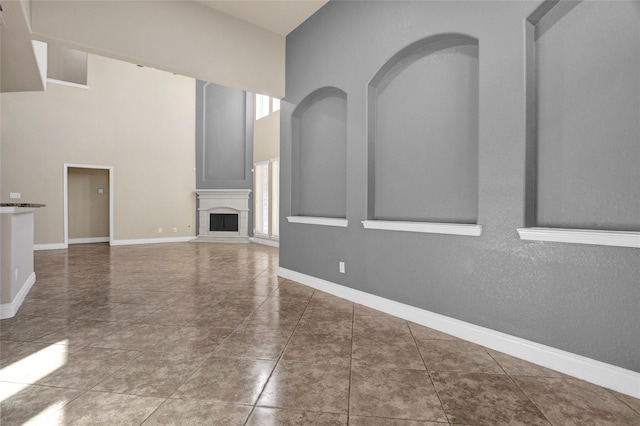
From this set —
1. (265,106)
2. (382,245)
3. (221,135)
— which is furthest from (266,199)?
(382,245)

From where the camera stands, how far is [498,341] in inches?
96.7

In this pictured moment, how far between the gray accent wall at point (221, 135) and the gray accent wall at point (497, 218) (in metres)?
6.65

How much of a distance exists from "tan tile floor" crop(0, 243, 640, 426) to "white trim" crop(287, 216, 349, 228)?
2.99 ft

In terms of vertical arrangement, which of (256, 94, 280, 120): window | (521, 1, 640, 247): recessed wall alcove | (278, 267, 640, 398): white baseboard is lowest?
(278, 267, 640, 398): white baseboard

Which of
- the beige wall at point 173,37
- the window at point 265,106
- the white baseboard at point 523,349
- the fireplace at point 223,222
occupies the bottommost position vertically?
the white baseboard at point 523,349

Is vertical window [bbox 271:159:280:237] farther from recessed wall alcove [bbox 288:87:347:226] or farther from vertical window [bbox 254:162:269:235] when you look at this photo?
recessed wall alcove [bbox 288:87:347:226]

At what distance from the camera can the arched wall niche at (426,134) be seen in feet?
9.20

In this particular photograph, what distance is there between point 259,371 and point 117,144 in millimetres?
9046

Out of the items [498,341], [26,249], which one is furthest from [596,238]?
[26,249]

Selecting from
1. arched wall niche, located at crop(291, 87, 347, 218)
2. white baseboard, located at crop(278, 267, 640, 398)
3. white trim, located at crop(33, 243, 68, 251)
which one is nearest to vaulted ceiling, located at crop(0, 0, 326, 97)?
arched wall niche, located at crop(291, 87, 347, 218)

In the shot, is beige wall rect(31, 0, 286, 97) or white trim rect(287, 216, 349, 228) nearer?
beige wall rect(31, 0, 286, 97)

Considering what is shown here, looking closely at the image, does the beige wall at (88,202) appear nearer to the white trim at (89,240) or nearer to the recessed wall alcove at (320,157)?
the white trim at (89,240)

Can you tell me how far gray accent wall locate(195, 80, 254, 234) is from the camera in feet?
32.9

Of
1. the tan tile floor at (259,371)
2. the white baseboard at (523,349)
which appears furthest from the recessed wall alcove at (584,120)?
the tan tile floor at (259,371)
